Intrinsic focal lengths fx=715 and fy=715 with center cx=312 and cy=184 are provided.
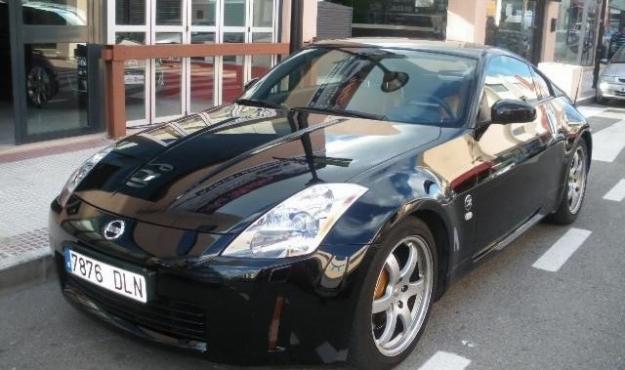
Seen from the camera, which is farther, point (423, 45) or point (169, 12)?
point (169, 12)

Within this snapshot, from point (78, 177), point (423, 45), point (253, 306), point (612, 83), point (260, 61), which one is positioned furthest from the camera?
point (612, 83)

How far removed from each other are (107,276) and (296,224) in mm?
823

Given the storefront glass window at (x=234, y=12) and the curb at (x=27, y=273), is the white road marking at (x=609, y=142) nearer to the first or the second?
the storefront glass window at (x=234, y=12)

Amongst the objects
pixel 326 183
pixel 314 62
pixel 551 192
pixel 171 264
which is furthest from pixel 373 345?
pixel 551 192

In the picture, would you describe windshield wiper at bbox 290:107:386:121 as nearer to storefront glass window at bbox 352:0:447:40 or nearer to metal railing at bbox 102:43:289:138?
metal railing at bbox 102:43:289:138

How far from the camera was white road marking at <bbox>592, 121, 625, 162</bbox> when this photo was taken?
915 cm

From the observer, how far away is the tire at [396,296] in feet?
9.69

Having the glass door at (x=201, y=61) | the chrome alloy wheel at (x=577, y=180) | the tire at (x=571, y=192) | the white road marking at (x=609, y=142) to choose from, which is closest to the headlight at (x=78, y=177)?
the tire at (x=571, y=192)

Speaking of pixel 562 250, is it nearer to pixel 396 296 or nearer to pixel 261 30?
pixel 396 296

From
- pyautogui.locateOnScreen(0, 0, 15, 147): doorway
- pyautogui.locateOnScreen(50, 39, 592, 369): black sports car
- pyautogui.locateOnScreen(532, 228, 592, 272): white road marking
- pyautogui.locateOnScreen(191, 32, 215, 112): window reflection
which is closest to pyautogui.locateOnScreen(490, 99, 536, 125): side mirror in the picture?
pyautogui.locateOnScreen(50, 39, 592, 369): black sports car

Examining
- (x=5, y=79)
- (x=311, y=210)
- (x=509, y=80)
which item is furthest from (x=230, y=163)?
(x=5, y=79)

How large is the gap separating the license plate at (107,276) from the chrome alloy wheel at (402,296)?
99cm

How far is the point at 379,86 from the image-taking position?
4.21 metres

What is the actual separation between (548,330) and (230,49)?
664 cm
